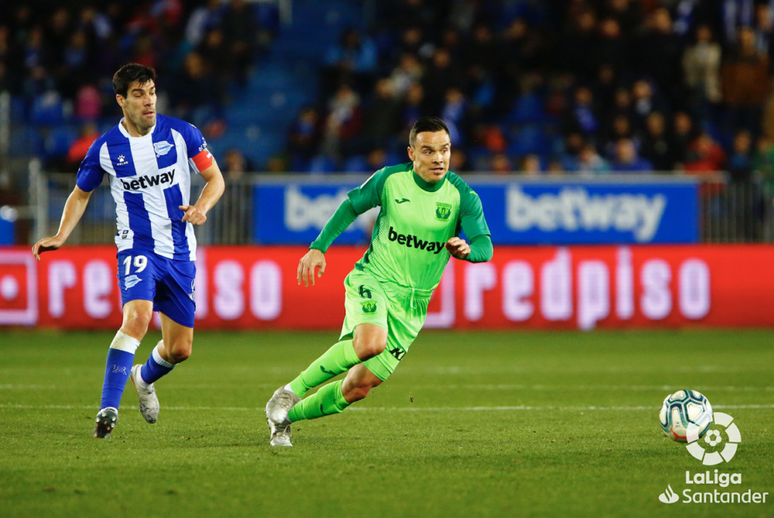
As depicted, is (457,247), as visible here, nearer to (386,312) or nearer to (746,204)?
(386,312)

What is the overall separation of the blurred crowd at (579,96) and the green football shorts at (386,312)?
10.2 metres

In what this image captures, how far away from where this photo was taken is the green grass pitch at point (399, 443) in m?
4.68

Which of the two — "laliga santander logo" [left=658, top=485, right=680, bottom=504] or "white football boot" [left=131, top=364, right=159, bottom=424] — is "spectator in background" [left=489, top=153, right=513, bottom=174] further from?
"laliga santander logo" [left=658, top=485, right=680, bottom=504]

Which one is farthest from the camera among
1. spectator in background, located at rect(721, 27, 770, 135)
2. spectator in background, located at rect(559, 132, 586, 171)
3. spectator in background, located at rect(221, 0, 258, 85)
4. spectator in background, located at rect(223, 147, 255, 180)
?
spectator in background, located at rect(221, 0, 258, 85)

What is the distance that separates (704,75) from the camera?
59.0ft

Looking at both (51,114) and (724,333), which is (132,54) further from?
(724,333)

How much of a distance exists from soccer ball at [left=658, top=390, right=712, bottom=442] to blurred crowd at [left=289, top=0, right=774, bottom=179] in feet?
33.4

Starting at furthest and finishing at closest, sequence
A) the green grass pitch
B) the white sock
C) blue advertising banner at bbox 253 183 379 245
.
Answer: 1. blue advertising banner at bbox 253 183 379 245
2. the white sock
3. the green grass pitch

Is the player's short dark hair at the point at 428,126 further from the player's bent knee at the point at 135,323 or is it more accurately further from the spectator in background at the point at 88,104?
the spectator in background at the point at 88,104

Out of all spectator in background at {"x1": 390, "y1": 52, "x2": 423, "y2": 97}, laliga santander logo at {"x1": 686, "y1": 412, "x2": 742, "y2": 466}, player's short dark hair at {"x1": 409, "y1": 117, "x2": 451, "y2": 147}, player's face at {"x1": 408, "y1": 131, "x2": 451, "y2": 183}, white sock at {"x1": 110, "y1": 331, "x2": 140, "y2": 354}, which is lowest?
laliga santander logo at {"x1": 686, "y1": 412, "x2": 742, "y2": 466}

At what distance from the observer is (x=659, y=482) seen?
5.14m

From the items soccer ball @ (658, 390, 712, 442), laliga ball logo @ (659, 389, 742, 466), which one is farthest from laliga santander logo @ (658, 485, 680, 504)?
soccer ball @ (658, 390, 712, 442)

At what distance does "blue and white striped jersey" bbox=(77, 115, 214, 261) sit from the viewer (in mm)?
6855

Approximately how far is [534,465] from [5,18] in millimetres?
18829
